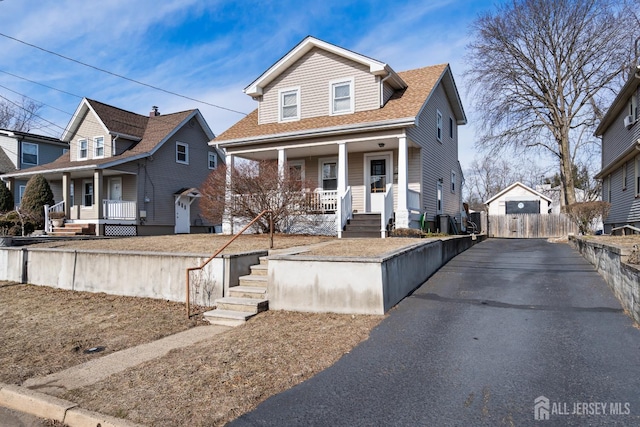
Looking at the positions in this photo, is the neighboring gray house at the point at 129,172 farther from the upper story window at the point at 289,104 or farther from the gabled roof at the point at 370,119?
the upper story window at the point at 289,104

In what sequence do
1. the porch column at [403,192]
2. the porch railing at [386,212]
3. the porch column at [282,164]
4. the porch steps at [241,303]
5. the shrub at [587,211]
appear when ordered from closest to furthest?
the porch steps at [241,303] → the porch railing at [386,212] → the porch column at [282,164] → the porch column at [403,192] → the shrub at [587,211]

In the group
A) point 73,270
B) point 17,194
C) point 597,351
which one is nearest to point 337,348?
point 597,351

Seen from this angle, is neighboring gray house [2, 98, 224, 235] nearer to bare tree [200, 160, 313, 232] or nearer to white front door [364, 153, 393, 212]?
bare tree [200, 160, 313, 232]

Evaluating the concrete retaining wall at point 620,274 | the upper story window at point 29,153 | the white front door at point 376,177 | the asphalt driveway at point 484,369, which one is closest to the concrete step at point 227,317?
the asphalt driveway at point 484,369

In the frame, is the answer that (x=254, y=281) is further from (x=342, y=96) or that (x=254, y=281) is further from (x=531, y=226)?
(x=531, y=226)

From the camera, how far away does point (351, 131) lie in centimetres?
1470

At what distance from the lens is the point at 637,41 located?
69.6ft

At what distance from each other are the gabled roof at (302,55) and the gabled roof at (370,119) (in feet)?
3.09

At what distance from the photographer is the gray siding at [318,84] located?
51.9ft

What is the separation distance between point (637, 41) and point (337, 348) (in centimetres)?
2454

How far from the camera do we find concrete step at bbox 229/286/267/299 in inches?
285

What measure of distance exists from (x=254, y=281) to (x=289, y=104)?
1110 centimetres

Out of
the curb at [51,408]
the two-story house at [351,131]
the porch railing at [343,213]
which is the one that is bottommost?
the curb at [51,408]

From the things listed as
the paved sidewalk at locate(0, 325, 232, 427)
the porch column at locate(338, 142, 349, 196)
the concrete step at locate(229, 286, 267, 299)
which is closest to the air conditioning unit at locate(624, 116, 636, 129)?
the porch column at locate(338, 142, 349, 196)
